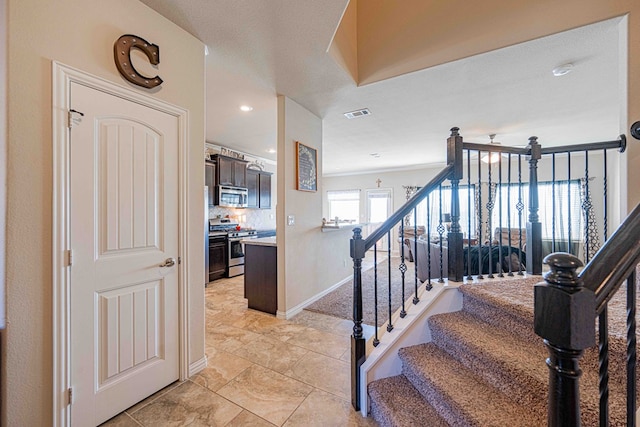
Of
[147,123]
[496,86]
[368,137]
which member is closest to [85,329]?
[147,123]

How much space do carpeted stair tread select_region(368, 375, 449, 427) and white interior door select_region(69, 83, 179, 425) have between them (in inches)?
56.9

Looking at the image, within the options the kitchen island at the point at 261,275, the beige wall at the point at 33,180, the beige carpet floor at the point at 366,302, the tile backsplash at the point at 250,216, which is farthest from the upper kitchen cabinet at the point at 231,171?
the beige wall at the point at 33,180

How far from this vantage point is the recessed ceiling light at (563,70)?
2.46 meters

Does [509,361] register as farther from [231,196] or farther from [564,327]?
[231,196]

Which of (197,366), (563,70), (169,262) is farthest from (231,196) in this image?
(563,70)

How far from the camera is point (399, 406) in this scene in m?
1.42

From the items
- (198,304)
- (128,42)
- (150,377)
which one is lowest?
(150,377)

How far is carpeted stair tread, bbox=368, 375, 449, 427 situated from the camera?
4.34 feet

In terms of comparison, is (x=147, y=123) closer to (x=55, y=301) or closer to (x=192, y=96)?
(x=192, y=96)

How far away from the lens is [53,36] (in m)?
1.36

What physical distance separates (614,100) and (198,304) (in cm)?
531

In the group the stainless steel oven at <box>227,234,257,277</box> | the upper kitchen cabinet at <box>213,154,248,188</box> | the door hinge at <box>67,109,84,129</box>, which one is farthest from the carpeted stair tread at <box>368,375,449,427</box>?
the upper kitchen cabinet at <box>213,154,248,188</box>

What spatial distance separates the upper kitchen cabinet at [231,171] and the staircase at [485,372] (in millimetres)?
4573

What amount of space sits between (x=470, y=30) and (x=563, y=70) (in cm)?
109
